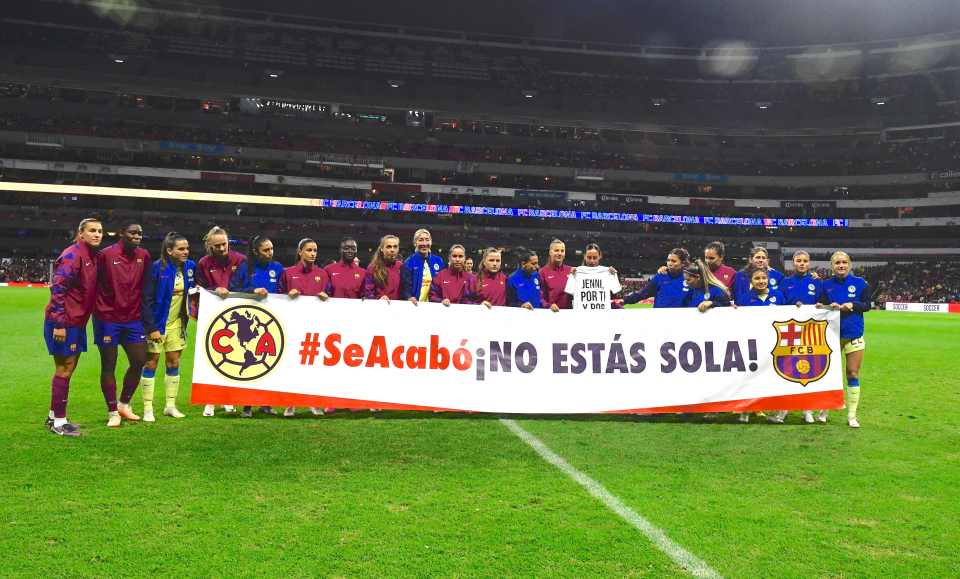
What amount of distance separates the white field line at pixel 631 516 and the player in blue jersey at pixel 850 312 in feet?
13.3

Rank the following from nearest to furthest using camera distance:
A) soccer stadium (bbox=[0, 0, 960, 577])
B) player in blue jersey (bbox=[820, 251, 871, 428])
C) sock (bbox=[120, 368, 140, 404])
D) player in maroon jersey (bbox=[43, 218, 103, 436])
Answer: soccer stadium (bbox=[0, 0, 960, 577]) < player in maroon jersey (bbox=[43, 218, 103, 436]) < sock (bbox=[120, 368, 140, 404]) < player in blue jersey (bbox=[820, 251, 871, 428])

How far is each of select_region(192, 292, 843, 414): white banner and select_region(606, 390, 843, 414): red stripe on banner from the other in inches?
0.5

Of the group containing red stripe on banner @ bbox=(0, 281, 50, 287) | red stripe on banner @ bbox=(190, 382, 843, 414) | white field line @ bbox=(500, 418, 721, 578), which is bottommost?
white field line @ bbox=(500, 418, 721, 578)

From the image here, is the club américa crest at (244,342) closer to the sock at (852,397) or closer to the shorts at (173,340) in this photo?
the shorts at (173,340)

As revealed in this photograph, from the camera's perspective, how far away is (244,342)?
292 inches

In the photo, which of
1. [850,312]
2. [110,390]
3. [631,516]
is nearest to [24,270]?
[110,390]

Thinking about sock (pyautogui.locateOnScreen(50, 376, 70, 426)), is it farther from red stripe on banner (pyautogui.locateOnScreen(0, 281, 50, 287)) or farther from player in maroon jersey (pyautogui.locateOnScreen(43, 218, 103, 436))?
red stripe on banner (pyautogui.locateOnScreen(0, 281, 50, 287))

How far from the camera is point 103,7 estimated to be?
53.6 metres

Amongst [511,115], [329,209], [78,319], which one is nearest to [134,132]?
[329,209]

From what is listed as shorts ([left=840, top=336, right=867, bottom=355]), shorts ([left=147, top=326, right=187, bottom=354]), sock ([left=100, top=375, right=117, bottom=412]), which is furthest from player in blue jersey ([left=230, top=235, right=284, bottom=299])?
shorts ([left=840, top=336, right=867, bottom=355])

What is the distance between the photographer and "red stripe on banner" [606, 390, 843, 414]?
25.0 ft

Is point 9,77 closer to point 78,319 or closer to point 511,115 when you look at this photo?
point 511,115

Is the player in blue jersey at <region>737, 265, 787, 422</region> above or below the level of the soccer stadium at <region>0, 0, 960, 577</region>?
above

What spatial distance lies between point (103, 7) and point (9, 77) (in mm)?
9633
